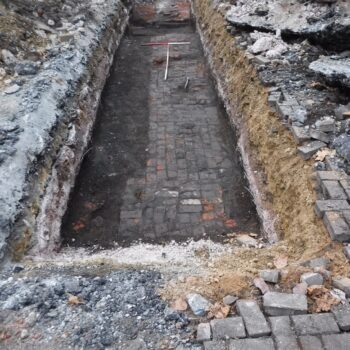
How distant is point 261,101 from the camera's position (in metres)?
6.62

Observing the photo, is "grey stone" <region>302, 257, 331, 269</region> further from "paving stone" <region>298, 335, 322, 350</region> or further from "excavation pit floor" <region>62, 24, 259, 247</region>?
"excavation pit floor" <region>62, 24, 259, 247</region>

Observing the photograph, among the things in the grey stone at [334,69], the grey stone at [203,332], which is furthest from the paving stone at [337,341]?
the grey stone at [334,69]

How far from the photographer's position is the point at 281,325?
10.6ft

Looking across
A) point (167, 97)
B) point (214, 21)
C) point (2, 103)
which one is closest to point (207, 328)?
point (2, 103)

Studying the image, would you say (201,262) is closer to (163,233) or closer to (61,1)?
(163,233)

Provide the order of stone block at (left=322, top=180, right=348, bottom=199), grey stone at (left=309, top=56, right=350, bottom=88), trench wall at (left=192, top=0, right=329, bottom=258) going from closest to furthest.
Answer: stone block at (left=322, top=180, right=348, bottom=199) → trench wall at (left=192, top=0, right=329, bottom=258) → grey stone at (left=309, top=56, right=350, bottom=88)

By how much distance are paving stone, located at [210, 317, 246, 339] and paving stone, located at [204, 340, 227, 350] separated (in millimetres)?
43

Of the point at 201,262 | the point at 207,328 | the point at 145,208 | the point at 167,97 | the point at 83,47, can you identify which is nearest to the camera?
the point at 207,328

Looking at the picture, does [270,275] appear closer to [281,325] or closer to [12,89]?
[281,325]

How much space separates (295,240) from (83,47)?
255 inches

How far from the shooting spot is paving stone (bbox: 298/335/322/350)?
304cm

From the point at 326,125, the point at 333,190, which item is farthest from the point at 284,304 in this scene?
the point at 326,125

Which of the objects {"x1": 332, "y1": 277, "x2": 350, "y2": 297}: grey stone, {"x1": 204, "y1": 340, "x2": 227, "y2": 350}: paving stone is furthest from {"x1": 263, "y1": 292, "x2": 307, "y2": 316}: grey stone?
{"x1": 204, "y1": 340, "x2": 227, "y2": 350}: paving stone

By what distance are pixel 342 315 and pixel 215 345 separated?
1062mm
